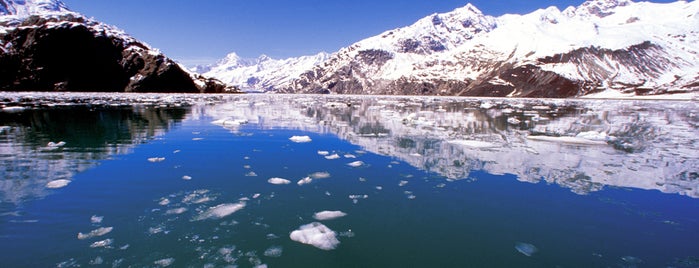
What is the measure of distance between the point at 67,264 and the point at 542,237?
7.59 meters

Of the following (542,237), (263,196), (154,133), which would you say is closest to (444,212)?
(542,237)

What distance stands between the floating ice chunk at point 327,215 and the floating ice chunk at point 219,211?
1.70m

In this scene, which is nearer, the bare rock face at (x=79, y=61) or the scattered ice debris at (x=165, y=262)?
the scattered ice debris at (x=165, y=262)

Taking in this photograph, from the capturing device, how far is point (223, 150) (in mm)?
14031

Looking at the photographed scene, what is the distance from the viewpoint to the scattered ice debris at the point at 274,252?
521cm

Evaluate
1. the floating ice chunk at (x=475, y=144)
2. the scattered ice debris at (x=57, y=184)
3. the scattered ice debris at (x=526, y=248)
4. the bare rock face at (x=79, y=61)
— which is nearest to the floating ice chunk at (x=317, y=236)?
the scattered ice debris at (x=526, y=248)

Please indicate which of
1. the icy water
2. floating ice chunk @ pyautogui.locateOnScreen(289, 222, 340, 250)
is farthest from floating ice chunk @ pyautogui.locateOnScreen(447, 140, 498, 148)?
floating ice chunk @ pyautogui.locateOnScreen(289, 222, 340, 250)

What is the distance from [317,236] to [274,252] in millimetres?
782

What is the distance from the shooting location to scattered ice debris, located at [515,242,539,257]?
5508 millimetres

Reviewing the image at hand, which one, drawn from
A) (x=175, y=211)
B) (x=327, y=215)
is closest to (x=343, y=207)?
(x=327, y=215)

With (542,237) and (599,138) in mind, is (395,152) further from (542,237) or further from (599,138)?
(599,138)

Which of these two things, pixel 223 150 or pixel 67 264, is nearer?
pixel 67 264

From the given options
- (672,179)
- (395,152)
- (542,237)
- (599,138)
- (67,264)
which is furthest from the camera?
(599,138)

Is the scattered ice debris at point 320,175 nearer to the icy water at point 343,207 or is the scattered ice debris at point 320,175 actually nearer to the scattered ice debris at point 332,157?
the icy water at point 343,207
